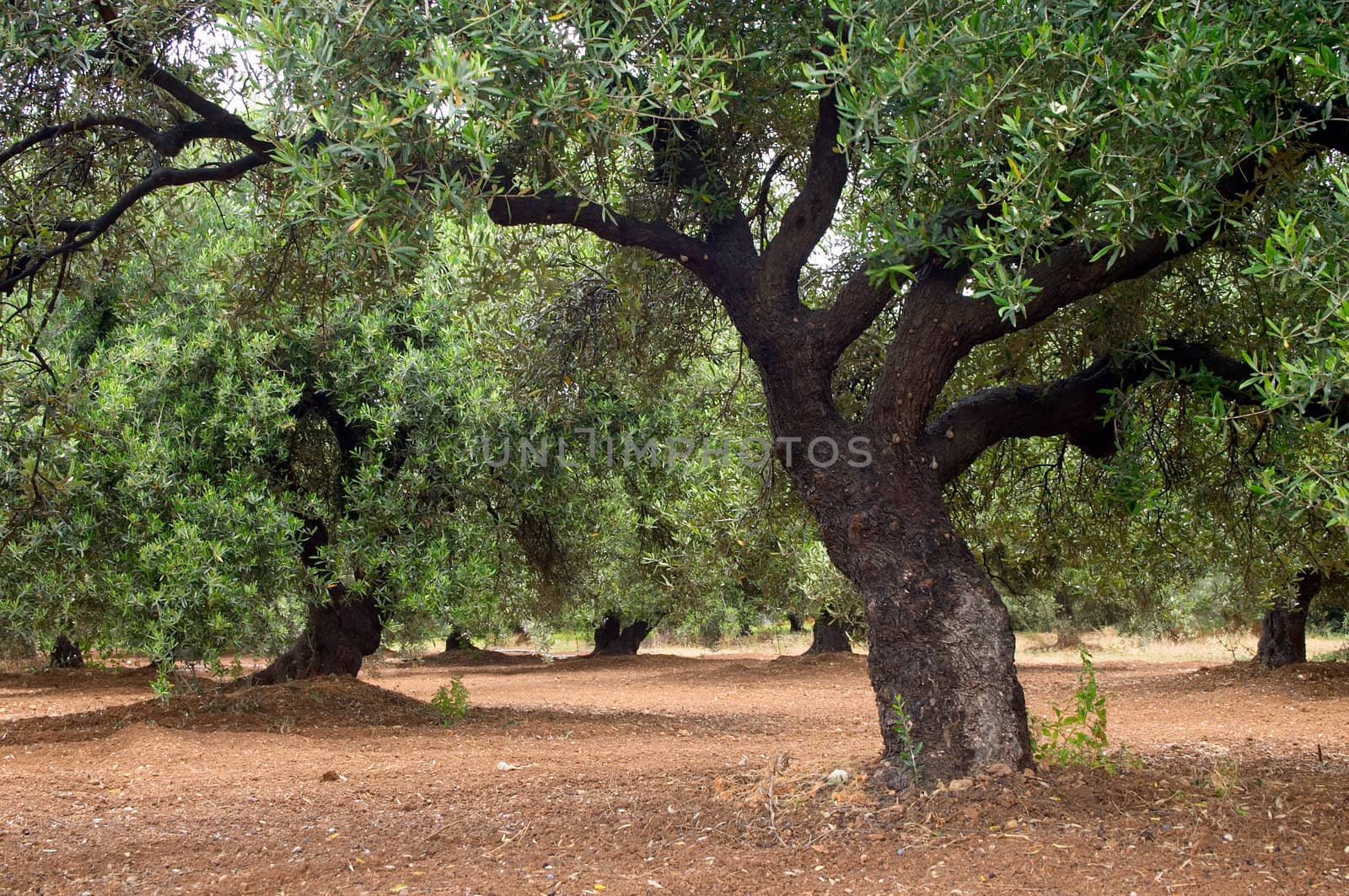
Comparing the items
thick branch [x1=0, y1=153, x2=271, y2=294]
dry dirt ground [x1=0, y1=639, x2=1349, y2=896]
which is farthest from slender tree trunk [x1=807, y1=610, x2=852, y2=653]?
thick branch [x1=0, y1=153, x2=271, y2=294]

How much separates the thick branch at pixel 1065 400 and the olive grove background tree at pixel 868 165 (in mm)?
20

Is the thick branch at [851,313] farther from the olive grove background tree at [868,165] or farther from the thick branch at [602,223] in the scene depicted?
the thick branch at [602,223]

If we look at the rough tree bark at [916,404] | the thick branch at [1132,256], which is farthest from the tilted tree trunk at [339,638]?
the thick branch at [1132,256]

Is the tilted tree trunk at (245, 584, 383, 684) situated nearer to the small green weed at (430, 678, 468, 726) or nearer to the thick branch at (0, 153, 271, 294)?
the small green weed at (430, 678, 468, 726)

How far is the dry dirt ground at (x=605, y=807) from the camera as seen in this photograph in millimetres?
4066

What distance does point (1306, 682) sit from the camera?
1202cm

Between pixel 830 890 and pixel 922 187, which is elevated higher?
pixel 922 187

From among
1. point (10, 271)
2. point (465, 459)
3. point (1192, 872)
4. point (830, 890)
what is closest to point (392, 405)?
point (465, 459)

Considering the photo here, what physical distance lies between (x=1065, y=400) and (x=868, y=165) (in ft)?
6.61

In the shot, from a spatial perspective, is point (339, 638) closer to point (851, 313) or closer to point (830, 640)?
point (851, 313)

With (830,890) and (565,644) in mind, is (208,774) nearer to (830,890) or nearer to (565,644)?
(830,890)

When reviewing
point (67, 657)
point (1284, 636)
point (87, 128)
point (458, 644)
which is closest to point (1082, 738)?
point (87, 128)

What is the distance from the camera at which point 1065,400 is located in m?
5.74

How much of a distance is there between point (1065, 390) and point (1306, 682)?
8.83 meters
